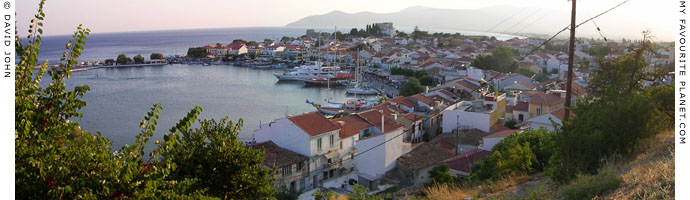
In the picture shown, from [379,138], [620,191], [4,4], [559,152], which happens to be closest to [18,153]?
[4,4]

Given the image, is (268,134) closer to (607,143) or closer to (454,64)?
(607,143)

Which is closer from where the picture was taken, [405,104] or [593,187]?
[593,187]

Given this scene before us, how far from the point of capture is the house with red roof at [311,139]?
28.9 ft

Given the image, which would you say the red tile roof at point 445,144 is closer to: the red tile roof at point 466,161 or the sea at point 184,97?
the red tile roof at point 466,161

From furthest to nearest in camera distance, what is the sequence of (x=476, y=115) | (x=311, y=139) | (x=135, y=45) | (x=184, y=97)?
(x=135, y=45) < (x=184, y=97) < (x=476, y=115) < (x=311, y=139)

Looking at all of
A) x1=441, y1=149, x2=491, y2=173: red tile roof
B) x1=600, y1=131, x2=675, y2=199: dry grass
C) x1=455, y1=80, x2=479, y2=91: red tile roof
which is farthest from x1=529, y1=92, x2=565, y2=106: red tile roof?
x1=600, y1=131, x2=675, y2=199: dry grass

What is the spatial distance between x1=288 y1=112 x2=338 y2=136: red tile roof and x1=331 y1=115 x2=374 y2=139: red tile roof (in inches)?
16.7

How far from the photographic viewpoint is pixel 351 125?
409 inches

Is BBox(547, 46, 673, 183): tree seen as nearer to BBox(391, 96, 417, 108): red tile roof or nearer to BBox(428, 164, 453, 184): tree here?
BBox(428, 164, 453, 184): tree

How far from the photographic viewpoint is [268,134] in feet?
30.2

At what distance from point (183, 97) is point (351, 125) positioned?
1394 centimetres

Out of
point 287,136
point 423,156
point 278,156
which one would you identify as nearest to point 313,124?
point 287,136

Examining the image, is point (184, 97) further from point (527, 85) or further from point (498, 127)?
point (498, 127)

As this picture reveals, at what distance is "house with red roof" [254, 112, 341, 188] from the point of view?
28.9ft
